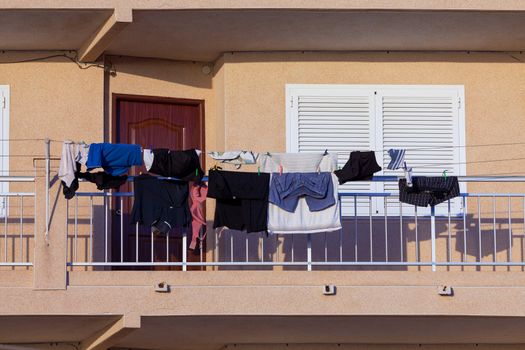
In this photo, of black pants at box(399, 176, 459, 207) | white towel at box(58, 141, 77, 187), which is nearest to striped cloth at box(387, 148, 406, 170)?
black pants at box(399, 176, 459, 207)

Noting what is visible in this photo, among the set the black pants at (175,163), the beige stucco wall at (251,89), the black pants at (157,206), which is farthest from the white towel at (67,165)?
the beige stucco wall at (251,89)

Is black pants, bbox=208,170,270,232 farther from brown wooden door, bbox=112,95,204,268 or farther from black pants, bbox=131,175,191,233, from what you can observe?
brown wooden door, bbox=112,95,204,268

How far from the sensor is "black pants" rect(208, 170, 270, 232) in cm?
1622

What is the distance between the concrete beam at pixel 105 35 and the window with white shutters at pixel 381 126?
8.10 feet

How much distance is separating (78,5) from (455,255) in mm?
5558

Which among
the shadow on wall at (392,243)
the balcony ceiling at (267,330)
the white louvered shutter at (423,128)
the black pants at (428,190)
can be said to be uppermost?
the white louvered shutter at (423,128)

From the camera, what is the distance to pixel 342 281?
1600 centimetres

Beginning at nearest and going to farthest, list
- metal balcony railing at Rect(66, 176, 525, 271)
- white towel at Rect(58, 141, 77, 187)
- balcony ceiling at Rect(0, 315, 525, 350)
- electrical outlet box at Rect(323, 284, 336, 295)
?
white towel at Rect(58, 141, 77, 187) → electrical outlet box at Rect(323, 284, 336, 295) → balcony ceiling at Rect(0, 315, 525, 350) → metal balcony railing at Rect(66, 176, 525, 271)

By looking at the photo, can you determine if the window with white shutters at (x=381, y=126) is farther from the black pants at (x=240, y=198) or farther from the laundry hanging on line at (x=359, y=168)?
the black pants at (x=240, y=198)

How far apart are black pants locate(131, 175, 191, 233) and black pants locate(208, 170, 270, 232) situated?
14.5 inches

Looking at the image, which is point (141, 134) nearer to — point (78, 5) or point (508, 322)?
point (78, 5)

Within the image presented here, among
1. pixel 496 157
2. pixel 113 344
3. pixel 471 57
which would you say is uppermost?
pixel 471 57

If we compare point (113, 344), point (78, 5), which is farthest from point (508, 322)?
point (78, 5)

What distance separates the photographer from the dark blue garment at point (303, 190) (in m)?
16.2
